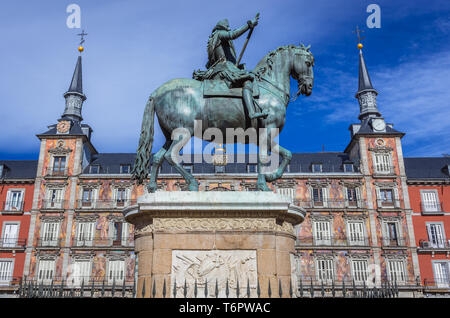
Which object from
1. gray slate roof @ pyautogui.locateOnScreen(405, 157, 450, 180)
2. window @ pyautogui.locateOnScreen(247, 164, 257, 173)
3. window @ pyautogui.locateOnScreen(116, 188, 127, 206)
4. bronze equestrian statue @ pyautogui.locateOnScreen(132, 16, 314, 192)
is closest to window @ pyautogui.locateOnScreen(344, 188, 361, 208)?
gray slate roof @ pyautogui.locateOnScreen(405, 157, 450, 180)

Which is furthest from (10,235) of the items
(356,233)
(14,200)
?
(356,233)

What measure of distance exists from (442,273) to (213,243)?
40547 mm

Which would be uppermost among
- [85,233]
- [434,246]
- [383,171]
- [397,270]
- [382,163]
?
[382,163]

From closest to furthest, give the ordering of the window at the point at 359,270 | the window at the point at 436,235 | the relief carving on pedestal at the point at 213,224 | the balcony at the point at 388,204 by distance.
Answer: the relief carving on pedestal at the point at 213,224 → the window at the point at 359,270 → the window at the point at 436,235 → the balcony at the point at 388,204

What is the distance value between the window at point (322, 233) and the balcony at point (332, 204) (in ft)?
5.35

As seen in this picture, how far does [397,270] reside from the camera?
3894 cm

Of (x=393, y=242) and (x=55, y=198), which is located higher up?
(x=55, y=198)

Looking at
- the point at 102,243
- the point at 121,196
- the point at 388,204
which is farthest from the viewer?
the point at 121,196

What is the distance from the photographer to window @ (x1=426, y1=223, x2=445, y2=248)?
4033cm

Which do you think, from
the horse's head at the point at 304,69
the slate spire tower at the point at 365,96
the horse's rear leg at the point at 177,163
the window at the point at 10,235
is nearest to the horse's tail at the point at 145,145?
the horse's rear leg at the point at 177,163

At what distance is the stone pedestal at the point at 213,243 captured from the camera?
5.96 metres

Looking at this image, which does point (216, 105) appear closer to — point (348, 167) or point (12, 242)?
point (348, 167)

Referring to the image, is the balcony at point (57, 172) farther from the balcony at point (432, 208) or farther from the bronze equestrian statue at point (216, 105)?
the bronze equestrian statue at point (216, 105)

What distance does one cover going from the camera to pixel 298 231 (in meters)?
40.4
